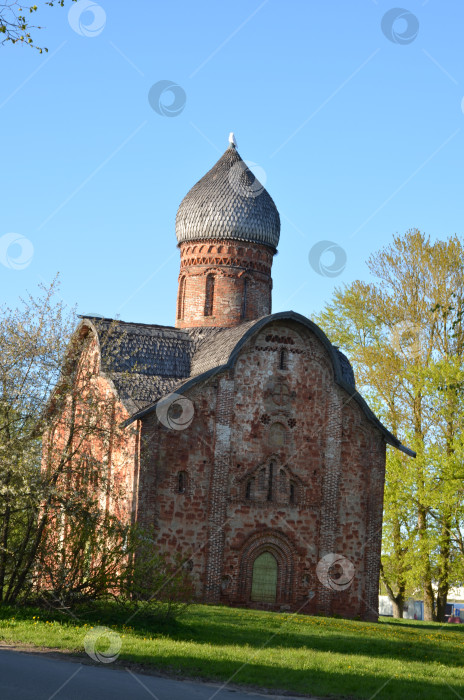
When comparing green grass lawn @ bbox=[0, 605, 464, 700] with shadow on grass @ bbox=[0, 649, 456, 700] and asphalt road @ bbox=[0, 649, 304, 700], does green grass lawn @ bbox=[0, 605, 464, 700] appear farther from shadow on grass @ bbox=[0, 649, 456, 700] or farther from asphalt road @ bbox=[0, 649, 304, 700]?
asphalt road @ bbox=[0, 649, 304, 700]

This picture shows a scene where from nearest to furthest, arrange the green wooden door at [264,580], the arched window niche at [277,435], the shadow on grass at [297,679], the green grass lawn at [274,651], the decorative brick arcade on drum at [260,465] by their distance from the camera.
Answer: the shadow on grass at [297,679] → the green grass lawn at [274,651] → the decorative brick arcade on drum at [260,465] → the green wooden door at [264,580] → the arched window niche at [277,435]

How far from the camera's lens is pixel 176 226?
1243 inches

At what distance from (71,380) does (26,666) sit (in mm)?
7830

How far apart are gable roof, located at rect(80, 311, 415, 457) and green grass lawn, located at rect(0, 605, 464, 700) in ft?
21.8

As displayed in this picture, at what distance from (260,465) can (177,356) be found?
4.40 meters

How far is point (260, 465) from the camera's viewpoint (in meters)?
25.4

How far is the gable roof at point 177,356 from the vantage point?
82.6ft

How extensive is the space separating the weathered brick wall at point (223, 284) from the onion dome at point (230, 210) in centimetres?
35

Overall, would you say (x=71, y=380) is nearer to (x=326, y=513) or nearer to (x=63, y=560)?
(x=63, y=560)

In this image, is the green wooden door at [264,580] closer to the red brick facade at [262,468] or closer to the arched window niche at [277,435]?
the red brick facade at [262,468]

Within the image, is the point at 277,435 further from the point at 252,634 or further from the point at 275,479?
the point at 252,634

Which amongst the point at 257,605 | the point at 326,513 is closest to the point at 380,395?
the point at 326,513

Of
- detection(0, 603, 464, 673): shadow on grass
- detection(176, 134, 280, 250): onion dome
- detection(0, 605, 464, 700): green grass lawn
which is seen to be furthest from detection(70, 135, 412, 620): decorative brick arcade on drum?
detection(0, 603, 464, 673): shadow on grass

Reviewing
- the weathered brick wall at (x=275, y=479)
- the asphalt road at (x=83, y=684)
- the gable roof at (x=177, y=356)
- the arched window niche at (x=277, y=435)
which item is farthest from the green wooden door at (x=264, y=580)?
the asphalt road at (x=83, y=684)
